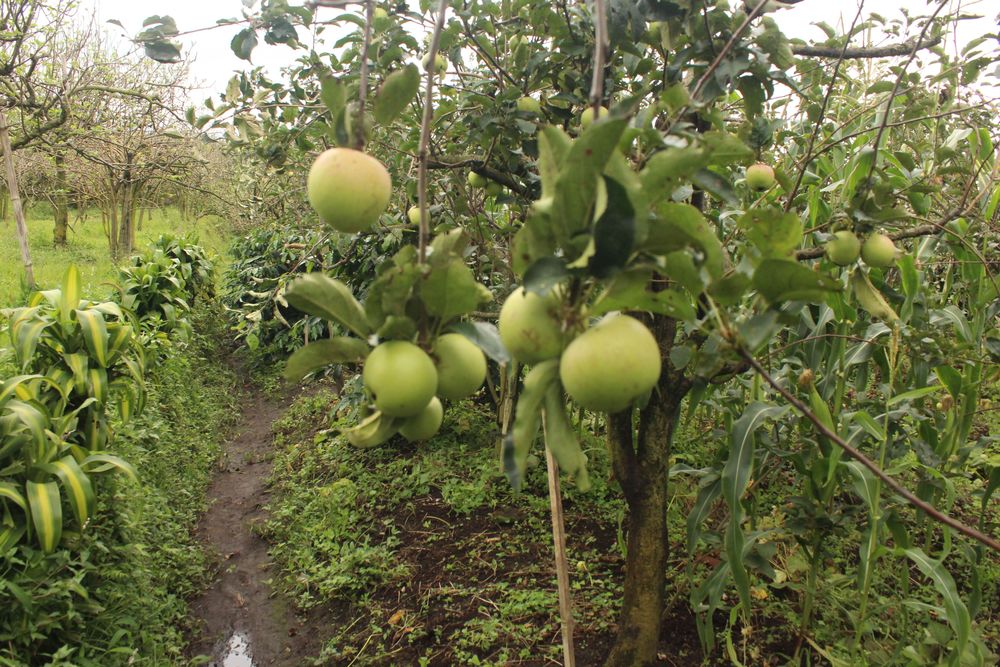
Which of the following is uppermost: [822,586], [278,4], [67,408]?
[278,4]

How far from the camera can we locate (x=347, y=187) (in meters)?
0.70

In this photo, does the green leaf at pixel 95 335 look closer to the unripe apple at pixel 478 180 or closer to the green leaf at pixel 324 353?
the unripe apple at pixel 478 180

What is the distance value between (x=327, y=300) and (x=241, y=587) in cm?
322

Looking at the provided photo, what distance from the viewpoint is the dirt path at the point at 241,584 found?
9.48ft

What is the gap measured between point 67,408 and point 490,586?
83.4 inches

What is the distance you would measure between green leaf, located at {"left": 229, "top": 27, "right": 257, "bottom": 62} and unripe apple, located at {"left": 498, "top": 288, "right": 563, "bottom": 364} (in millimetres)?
1184

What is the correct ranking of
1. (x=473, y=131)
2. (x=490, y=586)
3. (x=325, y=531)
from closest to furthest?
1. (x=473, y=131)
2. (x=490, y=586)
3. (x=325, y=531)

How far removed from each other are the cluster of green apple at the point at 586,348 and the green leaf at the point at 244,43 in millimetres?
1172

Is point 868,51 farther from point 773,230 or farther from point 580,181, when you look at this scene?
point 580,181

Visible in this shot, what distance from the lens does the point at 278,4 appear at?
146cm

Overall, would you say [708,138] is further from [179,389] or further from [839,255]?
[179,389]

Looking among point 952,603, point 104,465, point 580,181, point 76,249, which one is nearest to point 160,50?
point 580,181

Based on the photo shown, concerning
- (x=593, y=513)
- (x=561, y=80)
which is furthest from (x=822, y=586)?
(x=561, y=80)

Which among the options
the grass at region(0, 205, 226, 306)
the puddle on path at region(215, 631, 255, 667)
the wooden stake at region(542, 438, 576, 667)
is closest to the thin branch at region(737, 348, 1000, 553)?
the wooden stake at region(542, 438, 576, 667)
